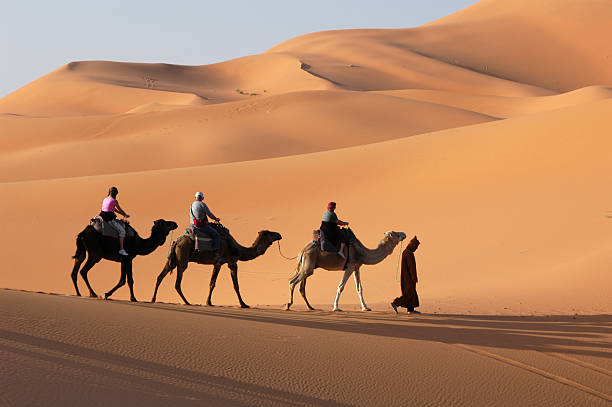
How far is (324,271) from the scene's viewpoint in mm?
18938

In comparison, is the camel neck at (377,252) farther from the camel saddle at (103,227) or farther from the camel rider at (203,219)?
the camel saddle at (103,227)

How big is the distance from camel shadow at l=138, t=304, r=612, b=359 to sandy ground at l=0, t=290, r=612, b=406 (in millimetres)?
56

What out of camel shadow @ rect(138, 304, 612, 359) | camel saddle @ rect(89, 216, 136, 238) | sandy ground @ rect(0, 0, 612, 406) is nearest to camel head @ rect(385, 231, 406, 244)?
sandy ground @ rect(0, 0, 612, 406)

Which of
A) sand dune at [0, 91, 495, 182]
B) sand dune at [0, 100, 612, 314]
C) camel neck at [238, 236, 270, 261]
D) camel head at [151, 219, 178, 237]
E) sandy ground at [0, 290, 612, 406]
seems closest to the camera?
sandy ground at [0, 290, 612, 406]

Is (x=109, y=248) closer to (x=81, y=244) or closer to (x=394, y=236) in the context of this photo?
(x=81, y=244)

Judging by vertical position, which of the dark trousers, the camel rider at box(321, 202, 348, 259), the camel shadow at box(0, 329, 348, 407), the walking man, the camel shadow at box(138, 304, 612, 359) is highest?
the camel rider at box(321, 202, 348, 259)

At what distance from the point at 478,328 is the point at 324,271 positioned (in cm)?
856

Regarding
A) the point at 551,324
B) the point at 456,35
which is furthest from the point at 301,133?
the point at 456,35

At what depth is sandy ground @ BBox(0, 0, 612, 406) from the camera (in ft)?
21.1

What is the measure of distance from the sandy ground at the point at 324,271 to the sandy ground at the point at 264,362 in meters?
0.03

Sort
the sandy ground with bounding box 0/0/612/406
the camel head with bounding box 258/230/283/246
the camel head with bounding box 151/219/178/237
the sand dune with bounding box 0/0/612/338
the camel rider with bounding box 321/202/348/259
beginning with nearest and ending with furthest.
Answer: the sandy ground with bounding box 0/0/612/406
the camel rider with bounding box 321/202/348/259
the camel head with bounding box 151/219/178/237
the camel head with bounding box 258/230/283/246
the sand dune with bounding box 0/0/612/338

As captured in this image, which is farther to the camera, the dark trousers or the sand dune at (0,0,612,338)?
the sand dune at (0,0,612,338)

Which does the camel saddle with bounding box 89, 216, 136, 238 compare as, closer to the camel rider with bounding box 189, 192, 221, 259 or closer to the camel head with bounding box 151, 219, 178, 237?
the camel head with bounding box 151, 219, 178, 237

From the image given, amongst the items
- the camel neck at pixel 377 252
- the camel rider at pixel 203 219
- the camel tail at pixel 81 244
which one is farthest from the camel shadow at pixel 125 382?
the camel neck at pixel 377 252
